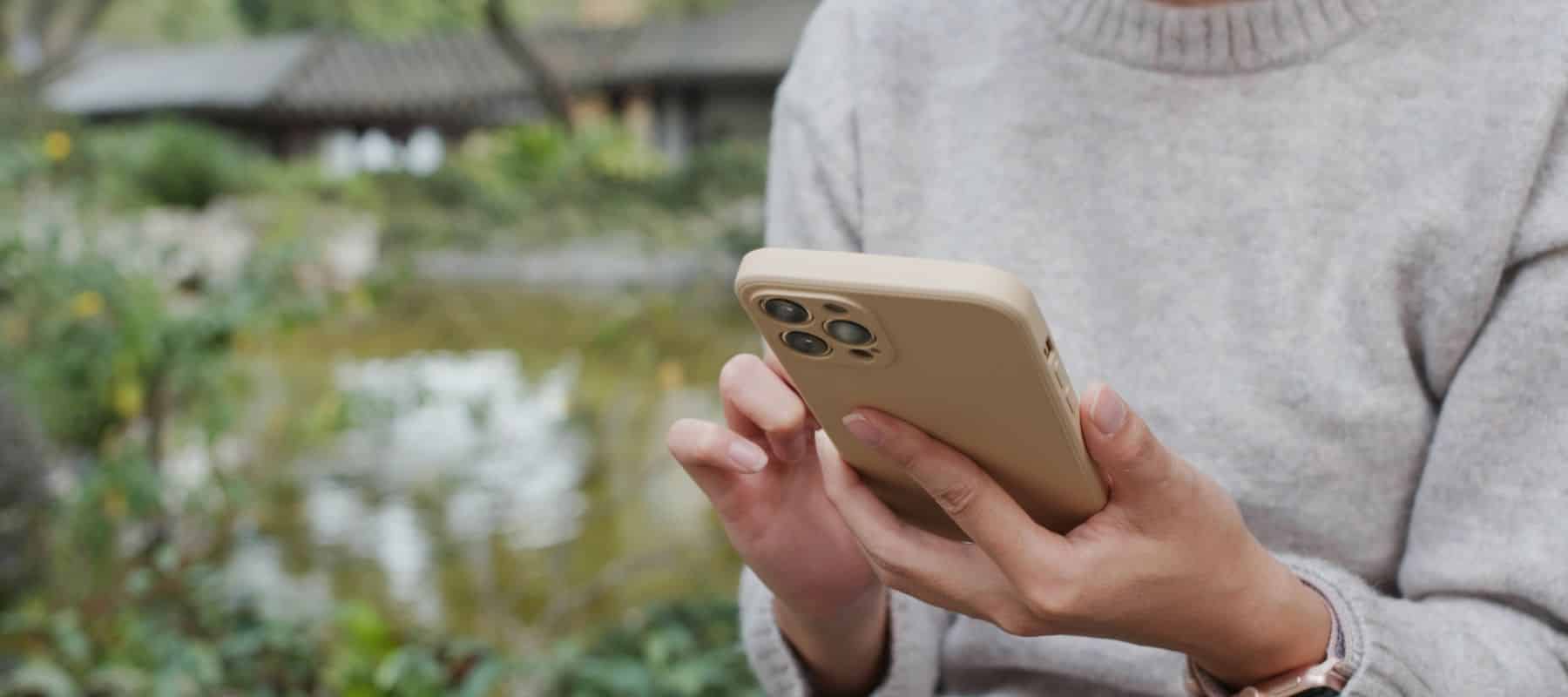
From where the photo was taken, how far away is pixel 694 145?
11.4 meters

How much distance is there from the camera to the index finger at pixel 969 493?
462mm

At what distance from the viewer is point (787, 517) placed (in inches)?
22.9

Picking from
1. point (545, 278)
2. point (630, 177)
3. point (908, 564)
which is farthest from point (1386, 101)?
point (630, 177)

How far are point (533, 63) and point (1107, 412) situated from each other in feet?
31.6

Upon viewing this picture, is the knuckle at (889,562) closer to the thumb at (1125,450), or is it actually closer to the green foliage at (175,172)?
the thumb at (1125,450)

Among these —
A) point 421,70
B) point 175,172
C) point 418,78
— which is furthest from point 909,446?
point 421,70

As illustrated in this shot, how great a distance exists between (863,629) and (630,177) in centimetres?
730

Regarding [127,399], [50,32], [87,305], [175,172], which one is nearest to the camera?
[87,305]

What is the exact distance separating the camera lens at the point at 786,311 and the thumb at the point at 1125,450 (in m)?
→ 0.10

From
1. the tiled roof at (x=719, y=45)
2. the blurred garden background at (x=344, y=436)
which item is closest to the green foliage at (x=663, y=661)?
the blurred garden background at (x=344, y=436)

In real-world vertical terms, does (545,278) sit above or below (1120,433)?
below

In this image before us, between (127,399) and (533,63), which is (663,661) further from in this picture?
(533,63)

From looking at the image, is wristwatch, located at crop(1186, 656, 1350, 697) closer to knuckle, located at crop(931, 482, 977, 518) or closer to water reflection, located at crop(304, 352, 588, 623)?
knuckle, located at crop(931, 482, 977, 518)

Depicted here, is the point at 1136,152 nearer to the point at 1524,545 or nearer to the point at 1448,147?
the point at 1448,147
